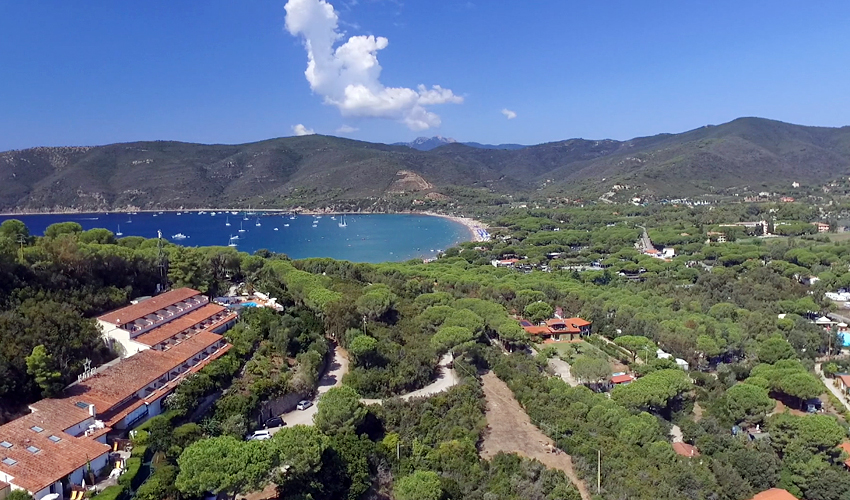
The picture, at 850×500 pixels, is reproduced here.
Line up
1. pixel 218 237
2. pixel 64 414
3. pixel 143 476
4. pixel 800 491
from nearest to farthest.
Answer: pixel 143 476
pixel 64 414
pixel 800 491
pixel 218 237

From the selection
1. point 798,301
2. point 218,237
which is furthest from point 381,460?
point 218,237

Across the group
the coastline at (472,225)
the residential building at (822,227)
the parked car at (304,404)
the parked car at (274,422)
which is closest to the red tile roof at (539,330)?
the parked car at (304,404)

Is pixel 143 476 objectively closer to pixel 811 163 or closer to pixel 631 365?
pixel 631 365

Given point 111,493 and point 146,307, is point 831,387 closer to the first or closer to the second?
point 111,493

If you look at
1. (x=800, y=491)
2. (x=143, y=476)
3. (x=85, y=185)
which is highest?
(x=85, y=185)

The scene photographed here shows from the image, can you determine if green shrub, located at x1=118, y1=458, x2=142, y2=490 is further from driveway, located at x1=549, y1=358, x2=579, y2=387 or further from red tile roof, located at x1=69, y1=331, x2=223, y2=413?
driveway, located at x1=549, y1=358, x2=579, y2=387
